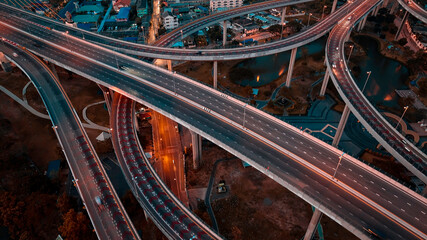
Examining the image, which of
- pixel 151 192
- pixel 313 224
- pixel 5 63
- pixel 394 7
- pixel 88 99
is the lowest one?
pixel 88 99

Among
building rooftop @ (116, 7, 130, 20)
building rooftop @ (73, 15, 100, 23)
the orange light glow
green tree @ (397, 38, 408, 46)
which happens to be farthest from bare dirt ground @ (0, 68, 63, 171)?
green tree @ (397, 38, 408, 46)

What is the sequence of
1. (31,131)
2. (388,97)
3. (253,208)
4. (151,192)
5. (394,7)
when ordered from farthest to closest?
(394,7) → (388,97) → (31,131) → (253,208) → (151,192)

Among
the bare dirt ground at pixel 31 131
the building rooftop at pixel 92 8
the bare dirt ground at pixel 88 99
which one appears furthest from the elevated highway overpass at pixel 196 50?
the building rooftop at pixel 92 8

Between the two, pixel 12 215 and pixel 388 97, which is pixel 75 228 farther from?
pixel 388 97

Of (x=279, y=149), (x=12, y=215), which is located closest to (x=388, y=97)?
(x=279, y=149)

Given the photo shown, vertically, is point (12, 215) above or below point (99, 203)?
below

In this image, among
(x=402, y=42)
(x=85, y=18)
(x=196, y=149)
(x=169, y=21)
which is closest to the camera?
(x=196, y=149)

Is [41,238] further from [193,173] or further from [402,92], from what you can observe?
[402,92]
